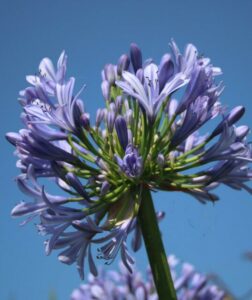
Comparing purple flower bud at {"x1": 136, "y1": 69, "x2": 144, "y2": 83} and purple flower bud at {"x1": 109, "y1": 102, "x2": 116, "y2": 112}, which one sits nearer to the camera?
purple flower bud at {"x1": 136, "y1": 69, "x2": 144, "y2": 83}

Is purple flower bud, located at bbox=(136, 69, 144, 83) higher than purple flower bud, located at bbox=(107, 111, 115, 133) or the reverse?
higher

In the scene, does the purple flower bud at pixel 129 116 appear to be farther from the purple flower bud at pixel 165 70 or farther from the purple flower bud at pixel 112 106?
the purple flower bud at pixel 165 70

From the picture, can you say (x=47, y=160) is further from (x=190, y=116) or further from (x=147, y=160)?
(x=190, y=116)

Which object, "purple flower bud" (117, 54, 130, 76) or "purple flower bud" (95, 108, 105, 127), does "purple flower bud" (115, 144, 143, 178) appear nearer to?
"purple flower bud" (95, 108, 105, 127)

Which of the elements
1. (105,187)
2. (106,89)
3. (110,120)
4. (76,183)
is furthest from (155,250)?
(106,89)

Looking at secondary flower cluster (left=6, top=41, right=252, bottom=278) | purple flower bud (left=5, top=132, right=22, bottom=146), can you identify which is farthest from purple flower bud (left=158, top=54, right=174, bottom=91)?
purple flower bud (left=5, top=132, right=22, bottom=146)
